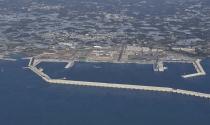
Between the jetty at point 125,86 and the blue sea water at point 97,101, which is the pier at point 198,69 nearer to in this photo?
the blue sea water at point 97,101

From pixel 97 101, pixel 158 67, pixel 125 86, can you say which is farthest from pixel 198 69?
pixel 97 101

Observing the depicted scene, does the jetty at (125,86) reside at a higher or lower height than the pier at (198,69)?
higher

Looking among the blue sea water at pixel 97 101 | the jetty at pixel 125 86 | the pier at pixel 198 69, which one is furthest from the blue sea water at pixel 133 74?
the jetty at pixel 125 86

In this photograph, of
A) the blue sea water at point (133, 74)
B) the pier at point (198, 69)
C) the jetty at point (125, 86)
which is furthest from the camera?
the pier at point (198, 69)

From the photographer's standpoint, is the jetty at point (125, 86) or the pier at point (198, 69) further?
the pier at point (198, 69)

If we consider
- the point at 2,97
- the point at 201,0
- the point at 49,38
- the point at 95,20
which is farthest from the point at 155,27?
the point at 2,97

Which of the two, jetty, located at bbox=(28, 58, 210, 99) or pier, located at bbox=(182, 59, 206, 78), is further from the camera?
pier, located at bbox=(182, 59, 206, 78)

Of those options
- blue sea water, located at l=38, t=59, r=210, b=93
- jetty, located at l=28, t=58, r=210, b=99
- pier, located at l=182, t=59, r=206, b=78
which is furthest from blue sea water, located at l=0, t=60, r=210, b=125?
pier, located at l=182, t=59, r=206, b=78

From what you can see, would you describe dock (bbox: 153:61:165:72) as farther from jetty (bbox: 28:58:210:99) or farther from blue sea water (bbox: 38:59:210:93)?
jetty (bbox: 28:58:210:99)
